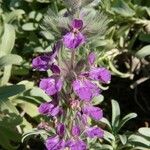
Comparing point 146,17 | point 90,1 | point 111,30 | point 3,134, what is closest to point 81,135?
point 90,1

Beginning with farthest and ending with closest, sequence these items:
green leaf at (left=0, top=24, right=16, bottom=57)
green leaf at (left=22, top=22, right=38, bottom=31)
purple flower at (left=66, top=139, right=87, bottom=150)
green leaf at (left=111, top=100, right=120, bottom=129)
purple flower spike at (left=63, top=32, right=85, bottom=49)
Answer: green leaf at (left=22, top=22, right=38, bottom=31) < green leaf at (left=0, top=24, right=16, bottom=57) < green leaf at (left=111, top=100, right=120, bottom=129) < purple flower at (left=66, top=139, right=87, bottom=150) < purple flower spike at (left=63, top=32, right=85, bottom=49)

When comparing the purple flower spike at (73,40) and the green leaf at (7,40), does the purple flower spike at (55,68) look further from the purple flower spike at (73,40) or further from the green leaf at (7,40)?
the green leaf at (7,40)

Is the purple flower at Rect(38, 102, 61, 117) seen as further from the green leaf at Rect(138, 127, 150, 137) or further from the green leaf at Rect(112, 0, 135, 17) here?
the green leaf at Rect(112, 0, 135, 17)

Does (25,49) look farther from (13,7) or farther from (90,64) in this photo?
(90,64)

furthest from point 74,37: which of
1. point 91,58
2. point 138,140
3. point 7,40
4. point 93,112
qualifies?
point 7,40

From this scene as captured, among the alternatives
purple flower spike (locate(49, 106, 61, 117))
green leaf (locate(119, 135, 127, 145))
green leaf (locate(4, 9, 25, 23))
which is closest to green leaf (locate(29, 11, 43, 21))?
green leaf (locate(4, 9, 25, 23))

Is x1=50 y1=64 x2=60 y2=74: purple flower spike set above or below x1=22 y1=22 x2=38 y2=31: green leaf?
above

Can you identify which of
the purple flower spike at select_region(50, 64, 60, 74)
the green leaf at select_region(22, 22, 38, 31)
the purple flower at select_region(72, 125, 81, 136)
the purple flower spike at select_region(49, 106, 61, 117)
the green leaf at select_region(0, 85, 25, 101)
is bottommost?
the purple flower at select_region(72, 125, 81, 136)
